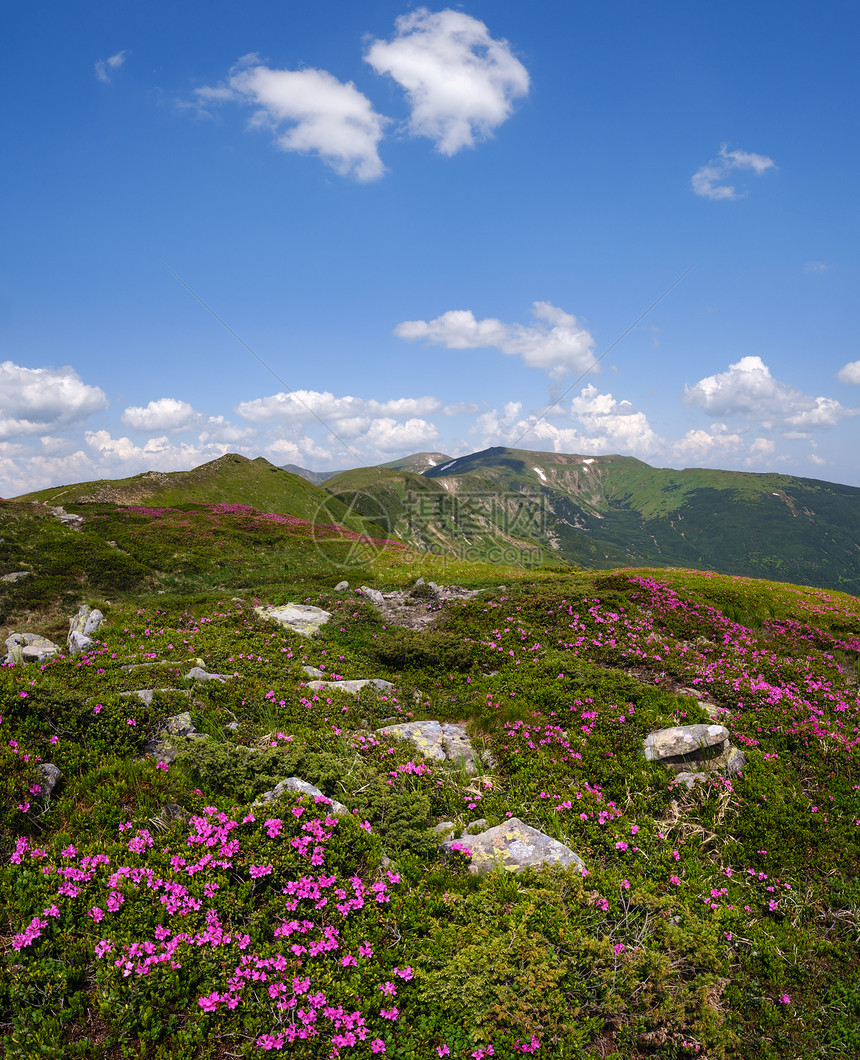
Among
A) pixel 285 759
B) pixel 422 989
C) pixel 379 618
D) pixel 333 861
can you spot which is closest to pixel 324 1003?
pixel 422 989

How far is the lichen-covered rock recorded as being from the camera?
11414 mm

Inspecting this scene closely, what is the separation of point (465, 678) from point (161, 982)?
12001 mm

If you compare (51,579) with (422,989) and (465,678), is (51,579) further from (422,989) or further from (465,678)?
(422,989)

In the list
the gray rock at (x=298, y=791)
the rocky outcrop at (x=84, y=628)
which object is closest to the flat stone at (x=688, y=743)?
the gray rock at (x=298, y=791)

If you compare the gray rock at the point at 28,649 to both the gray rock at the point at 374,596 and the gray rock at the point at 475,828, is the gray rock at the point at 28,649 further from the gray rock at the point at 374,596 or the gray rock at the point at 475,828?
the gray rock at the point at 374,596

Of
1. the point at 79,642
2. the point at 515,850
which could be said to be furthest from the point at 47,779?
the point at 79,642

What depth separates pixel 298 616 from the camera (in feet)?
67.8

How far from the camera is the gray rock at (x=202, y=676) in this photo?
40.5 ft

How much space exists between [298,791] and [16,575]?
28.3 m

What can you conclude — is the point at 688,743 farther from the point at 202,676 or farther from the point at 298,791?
the point at 202,676

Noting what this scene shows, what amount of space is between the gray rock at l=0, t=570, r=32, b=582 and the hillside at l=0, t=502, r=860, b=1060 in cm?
1577

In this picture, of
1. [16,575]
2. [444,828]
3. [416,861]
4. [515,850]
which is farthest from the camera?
[16,575]

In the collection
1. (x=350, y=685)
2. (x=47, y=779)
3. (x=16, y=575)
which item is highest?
(x=16, y=575)

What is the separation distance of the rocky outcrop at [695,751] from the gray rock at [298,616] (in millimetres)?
12598
